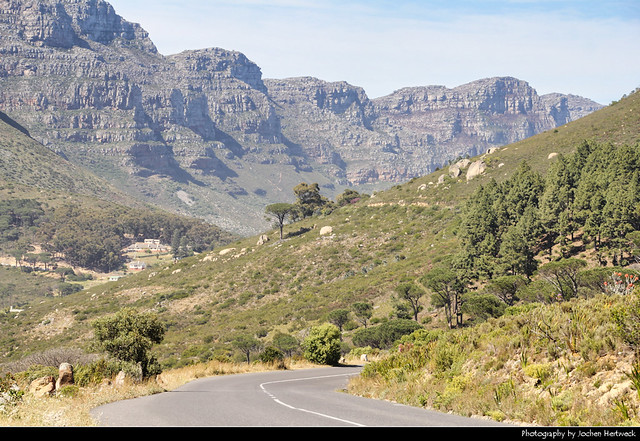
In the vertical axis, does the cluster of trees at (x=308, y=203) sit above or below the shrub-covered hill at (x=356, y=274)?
above

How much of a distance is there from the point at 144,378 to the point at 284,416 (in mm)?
13873

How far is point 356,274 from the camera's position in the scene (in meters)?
86.3

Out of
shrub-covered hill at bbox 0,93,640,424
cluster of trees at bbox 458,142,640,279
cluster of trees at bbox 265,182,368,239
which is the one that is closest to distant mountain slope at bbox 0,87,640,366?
shrub-covered hill at bbox 0,93,640,424

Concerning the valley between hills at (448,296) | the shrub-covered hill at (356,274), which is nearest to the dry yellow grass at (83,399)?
the valley between hills at (448,296)

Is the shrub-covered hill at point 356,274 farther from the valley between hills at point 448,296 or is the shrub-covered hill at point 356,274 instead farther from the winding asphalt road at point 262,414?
the winding asphalt road at point 262,414

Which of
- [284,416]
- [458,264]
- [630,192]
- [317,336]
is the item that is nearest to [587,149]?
[630,192]

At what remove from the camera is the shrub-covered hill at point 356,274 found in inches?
2237

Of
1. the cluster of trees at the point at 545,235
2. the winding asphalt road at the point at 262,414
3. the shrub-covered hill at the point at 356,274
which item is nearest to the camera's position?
the winding asphalt road at the point at 262,414

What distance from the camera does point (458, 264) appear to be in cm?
5962

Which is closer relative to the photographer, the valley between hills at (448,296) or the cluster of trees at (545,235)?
the valley between hills at (448,296)

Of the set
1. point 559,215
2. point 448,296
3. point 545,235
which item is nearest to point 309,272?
point 448,296

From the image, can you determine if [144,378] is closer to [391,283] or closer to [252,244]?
[391,283]

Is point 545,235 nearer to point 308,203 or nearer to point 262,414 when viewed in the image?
point 262,414

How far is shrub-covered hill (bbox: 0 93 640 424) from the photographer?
2237 inches
